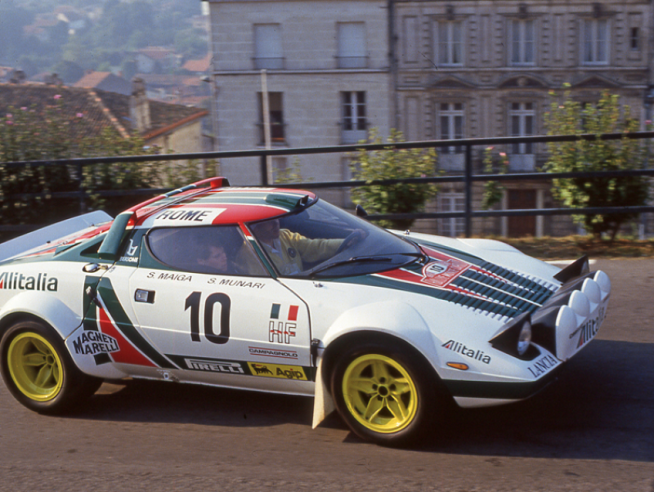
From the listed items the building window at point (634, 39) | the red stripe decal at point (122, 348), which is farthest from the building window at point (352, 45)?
the red stripe decal at point (122, 348)

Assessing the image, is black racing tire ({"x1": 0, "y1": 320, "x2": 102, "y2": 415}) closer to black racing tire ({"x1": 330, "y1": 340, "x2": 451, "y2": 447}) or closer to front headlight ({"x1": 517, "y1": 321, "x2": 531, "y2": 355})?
black racing tire ({"x1": 330, "y1": 340, "x2": 451, "y2": 447})

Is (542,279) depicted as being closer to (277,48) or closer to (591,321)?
(591,321)

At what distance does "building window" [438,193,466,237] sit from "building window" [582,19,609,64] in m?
27.4

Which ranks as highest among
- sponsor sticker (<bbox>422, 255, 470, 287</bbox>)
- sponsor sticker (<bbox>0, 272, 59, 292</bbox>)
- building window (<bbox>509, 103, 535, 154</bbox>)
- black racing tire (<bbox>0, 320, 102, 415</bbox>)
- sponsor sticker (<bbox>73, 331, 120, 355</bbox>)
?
building window (<bbox>509, 103, 535, 154</bbox>)

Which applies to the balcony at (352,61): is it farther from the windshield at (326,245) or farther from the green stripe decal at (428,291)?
the green stripe decal at (428,291)

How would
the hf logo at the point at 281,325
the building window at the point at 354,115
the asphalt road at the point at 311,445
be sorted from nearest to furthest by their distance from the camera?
the asphalt road at the point at 311,445, the hf logo at the point at 281,325, the building window at the point at 354,115

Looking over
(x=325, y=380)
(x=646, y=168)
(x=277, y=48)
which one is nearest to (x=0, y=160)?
(x=325, y=380)

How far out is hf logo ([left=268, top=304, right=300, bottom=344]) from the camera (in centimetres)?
388

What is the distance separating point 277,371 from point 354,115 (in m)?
29.3

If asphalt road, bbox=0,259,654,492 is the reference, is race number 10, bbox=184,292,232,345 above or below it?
above

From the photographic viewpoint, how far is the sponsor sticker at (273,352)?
3.88m

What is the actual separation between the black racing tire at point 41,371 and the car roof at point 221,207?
948mm

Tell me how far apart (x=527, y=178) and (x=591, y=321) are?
459cm

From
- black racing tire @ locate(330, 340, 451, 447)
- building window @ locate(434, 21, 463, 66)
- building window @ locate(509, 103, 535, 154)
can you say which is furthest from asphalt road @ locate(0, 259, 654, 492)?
building window @ locate(434, 21, 463, 66)
